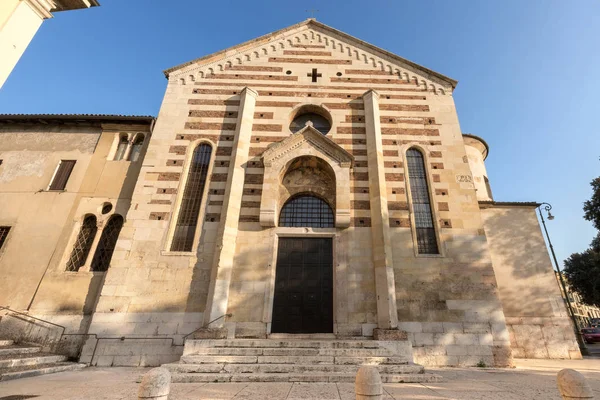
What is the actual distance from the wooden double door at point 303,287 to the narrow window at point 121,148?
9278 mm

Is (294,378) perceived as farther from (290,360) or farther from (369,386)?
(369,386)

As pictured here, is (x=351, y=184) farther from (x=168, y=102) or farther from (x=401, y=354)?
(x=168, y=102)

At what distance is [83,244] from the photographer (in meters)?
12.1

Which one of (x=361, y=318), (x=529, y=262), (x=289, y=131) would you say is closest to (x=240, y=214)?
(x=289, y=131)

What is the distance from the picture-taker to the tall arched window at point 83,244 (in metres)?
11.7

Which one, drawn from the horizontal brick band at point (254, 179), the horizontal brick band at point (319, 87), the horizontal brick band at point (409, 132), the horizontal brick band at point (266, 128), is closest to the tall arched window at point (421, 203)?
the horizontal brick band at point (409, 132)

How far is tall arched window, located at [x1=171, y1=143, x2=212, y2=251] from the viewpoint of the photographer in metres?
11.7

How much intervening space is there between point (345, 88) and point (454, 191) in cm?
752

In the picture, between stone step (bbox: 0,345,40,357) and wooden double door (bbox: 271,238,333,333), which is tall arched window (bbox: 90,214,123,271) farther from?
wooden double door (bbox: 271,238,333,333)

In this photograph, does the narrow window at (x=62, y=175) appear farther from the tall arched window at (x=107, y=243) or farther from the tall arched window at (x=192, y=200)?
the tall arched window at (x=192, y=200)

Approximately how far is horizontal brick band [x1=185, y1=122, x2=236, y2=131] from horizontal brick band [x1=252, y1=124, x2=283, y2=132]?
1095 millimetres

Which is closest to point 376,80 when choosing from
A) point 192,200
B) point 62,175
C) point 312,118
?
point 312,118

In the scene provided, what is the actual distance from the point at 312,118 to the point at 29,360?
14038 millimetres

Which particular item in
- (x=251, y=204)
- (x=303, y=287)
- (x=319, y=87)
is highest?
(x=319, y=87)
